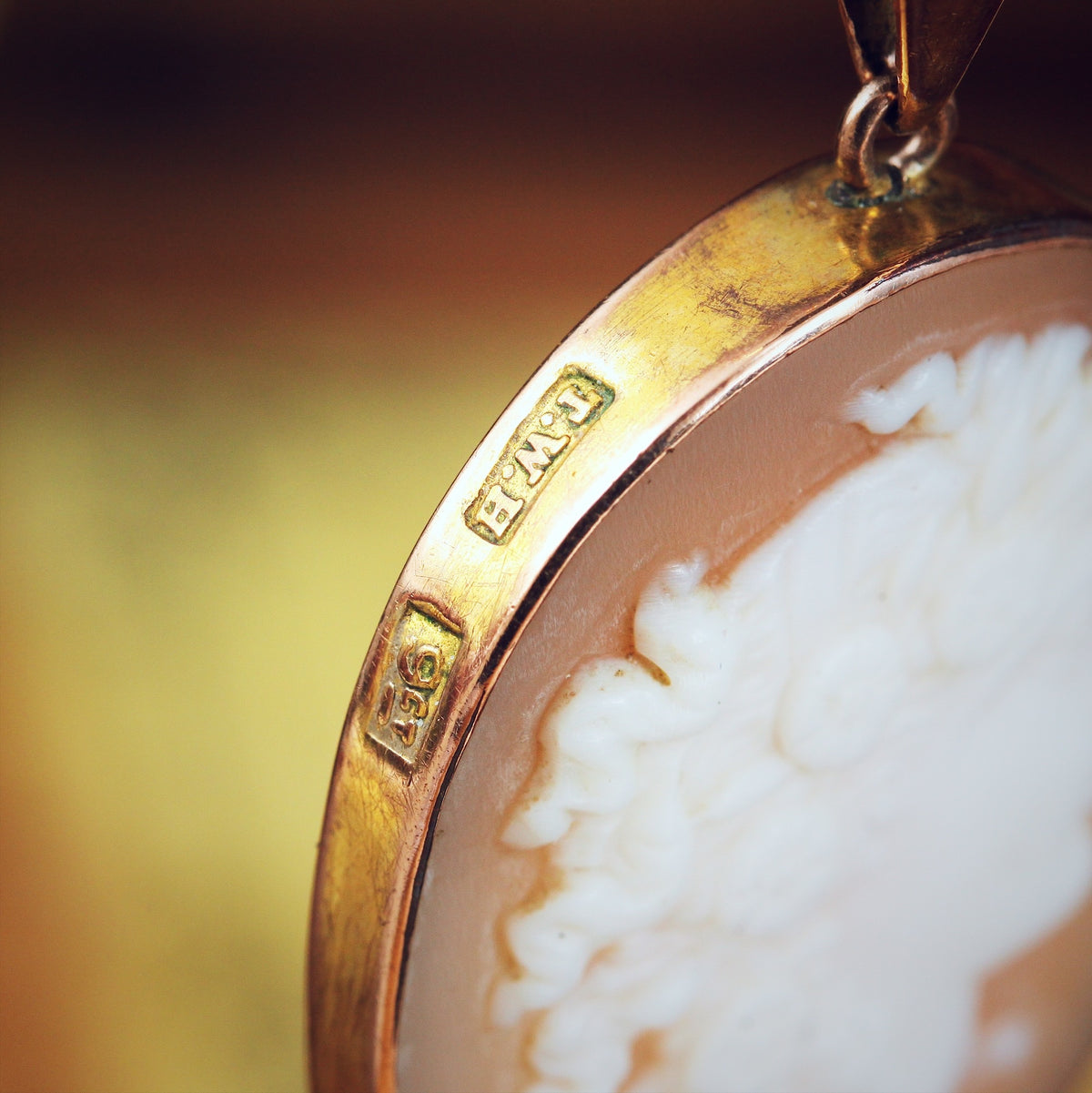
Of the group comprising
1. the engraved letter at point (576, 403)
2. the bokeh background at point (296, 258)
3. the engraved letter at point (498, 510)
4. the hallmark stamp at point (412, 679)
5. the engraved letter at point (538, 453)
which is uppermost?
the bokeh background at point (296, 258)

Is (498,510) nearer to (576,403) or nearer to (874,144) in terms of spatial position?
(576,403)

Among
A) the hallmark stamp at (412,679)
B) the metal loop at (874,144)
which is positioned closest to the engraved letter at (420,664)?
the hallmark stamp at (412,679)

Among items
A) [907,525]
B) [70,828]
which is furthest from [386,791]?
[70,828]

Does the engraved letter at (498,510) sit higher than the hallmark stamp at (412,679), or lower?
higher

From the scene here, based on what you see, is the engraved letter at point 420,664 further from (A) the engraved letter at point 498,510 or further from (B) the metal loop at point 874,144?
(B) the metal loop at point 874,144

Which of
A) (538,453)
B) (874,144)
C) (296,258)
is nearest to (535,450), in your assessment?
(538,453)

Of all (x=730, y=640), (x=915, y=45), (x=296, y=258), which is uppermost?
(x=296, y=258)

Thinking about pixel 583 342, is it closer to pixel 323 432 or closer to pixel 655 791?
pixel 655 791

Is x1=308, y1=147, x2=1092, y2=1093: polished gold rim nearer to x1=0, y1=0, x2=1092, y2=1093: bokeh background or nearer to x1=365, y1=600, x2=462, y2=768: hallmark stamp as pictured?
x1=365, y1=600, x2=462, y2=768: hallmark stamp
